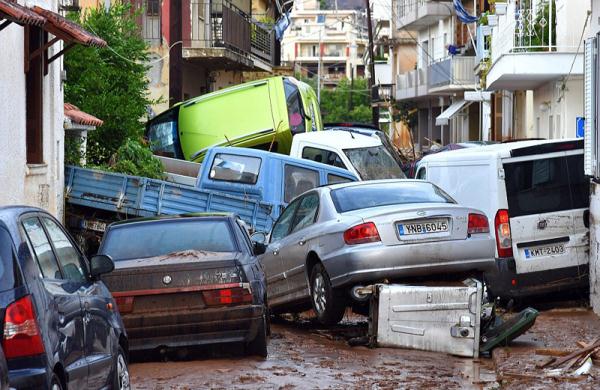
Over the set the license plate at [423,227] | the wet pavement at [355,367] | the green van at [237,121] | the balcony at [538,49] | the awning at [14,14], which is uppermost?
the balcony at [538,49]

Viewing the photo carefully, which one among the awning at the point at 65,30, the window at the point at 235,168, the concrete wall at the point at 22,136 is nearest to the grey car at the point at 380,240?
the awning at the point at 65,30

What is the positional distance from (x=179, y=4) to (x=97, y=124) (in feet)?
28.3

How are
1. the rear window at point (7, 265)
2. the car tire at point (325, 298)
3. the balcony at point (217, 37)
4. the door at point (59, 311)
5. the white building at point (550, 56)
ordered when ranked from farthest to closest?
the balcony at point (217, 37)
the white building at point (550, 56)
the car tire at point (325, 298)
the door at point (59, 311)
the rear window at point (7, 265)

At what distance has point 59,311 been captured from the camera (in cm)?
720

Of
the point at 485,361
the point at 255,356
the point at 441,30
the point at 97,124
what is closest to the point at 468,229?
the point at 485,361

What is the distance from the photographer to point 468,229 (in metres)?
13.1

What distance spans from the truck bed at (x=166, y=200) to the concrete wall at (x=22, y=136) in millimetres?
847

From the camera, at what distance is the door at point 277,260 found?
15062 mm

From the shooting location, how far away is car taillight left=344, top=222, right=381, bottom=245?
12898mm

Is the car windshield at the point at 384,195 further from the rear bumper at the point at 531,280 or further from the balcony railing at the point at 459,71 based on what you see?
the balcony railing at the point at 459,71

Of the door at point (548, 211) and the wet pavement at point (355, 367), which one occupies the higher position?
the door at point (548, 211)

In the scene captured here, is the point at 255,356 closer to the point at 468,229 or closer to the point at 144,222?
the point at 144,222

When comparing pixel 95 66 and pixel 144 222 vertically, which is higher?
pixel 95 66

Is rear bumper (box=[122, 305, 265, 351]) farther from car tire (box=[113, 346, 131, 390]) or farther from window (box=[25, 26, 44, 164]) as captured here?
window (box=[25, 26, 44, 164])
